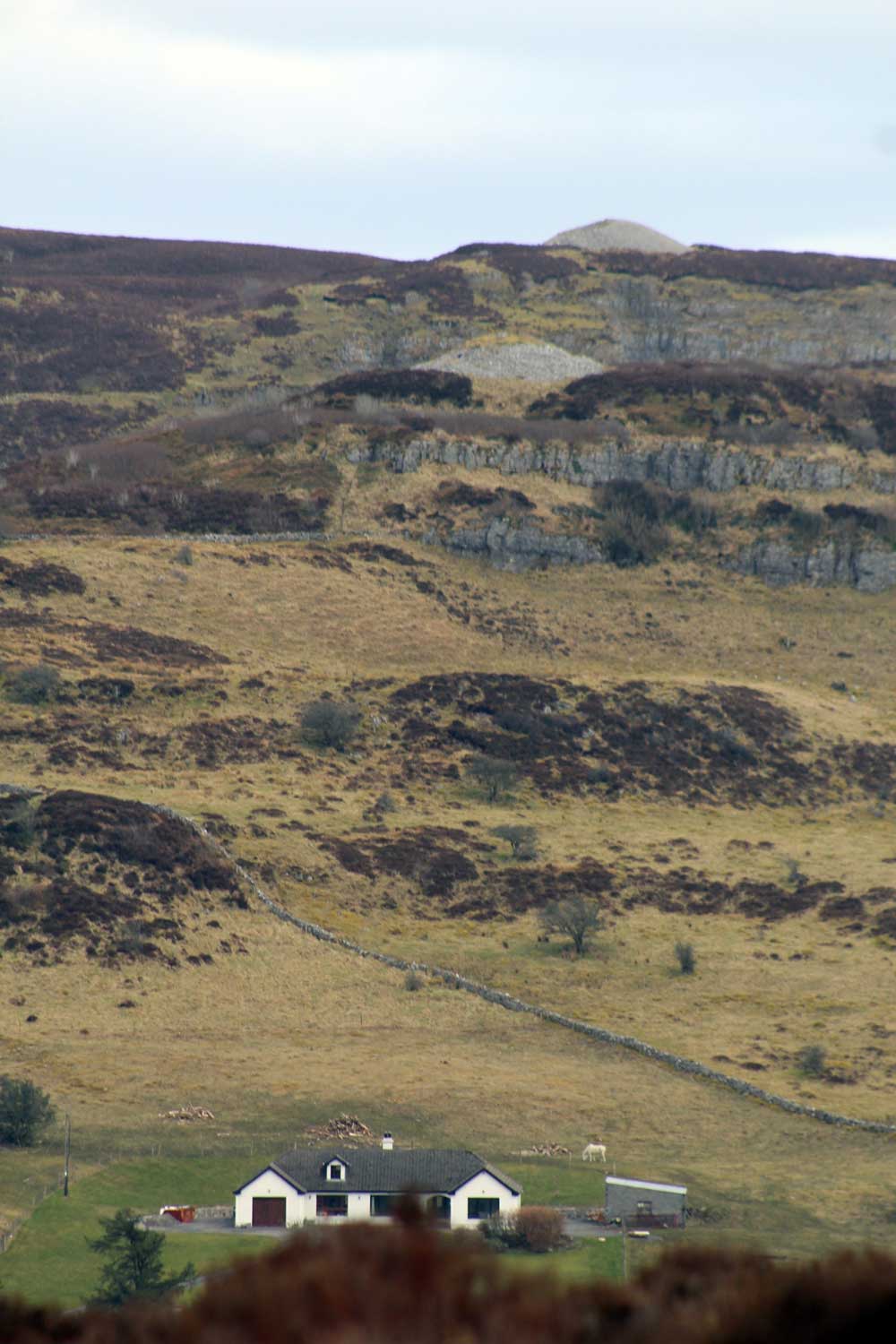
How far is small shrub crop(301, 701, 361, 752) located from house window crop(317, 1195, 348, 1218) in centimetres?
4569

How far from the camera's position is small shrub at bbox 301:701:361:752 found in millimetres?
88812

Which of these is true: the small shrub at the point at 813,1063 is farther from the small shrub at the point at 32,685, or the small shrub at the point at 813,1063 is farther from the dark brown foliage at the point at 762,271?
the dark brown foliage at the point at 762,271

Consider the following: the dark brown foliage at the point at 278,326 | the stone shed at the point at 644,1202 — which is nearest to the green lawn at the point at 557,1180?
the stone shed at the point at 644,1202

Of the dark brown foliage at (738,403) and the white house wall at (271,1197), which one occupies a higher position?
the dark brown foliage at (738,403)

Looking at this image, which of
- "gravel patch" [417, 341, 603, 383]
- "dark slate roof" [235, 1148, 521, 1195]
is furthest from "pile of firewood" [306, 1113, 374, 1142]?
"gravel patch" [417, 341, 603, 383]

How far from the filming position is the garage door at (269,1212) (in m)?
42.8

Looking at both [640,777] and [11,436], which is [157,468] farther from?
[640,777]

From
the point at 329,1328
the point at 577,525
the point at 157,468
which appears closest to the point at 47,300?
the point at 157,468

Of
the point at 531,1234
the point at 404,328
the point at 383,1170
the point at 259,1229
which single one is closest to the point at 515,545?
the point at 404,328

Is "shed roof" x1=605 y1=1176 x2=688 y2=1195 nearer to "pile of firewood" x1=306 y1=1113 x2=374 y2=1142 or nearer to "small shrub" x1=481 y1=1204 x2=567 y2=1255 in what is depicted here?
"small shrub" x1=481 y1=1204 x2=567 y2=1255

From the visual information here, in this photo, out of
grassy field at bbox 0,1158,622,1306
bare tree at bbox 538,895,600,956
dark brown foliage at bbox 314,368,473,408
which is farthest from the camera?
dark brown foliage at bbox 314,368,473,408

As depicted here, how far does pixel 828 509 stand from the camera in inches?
4909

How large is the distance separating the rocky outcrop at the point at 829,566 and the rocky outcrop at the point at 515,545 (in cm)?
1266

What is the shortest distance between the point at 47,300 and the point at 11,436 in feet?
113
